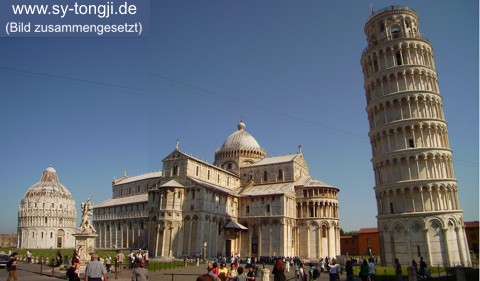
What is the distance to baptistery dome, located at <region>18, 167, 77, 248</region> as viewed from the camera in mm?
116412

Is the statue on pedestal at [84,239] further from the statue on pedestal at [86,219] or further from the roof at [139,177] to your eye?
the roof at [139,177]

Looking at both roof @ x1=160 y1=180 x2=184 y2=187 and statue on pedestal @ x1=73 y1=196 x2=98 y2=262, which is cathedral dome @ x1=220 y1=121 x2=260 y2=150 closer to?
roof @ x1=160 y1=180 x2=184 y2=187

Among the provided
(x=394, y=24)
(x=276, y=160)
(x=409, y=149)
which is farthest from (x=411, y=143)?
(x=276, y=160)

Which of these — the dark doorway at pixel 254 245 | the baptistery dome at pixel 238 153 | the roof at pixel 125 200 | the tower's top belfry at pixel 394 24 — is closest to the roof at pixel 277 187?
the baptistery dome at pixel 238 153

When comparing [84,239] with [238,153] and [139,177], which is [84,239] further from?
[139,177]

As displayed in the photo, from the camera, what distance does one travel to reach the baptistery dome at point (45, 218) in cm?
11641

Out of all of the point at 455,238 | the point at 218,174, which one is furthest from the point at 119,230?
the point at 455,238

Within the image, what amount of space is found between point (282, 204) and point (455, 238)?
71.1ft

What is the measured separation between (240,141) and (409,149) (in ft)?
108

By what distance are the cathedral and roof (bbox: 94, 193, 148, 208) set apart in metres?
3.17

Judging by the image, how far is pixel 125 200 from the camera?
7275 cm

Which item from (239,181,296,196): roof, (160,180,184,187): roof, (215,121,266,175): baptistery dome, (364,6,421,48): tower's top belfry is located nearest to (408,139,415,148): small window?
(364,6,421,48): tower's top belfry

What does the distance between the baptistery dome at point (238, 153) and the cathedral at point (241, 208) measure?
6.9 inches

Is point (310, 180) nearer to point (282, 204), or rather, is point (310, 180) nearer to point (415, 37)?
point (282, 204)
